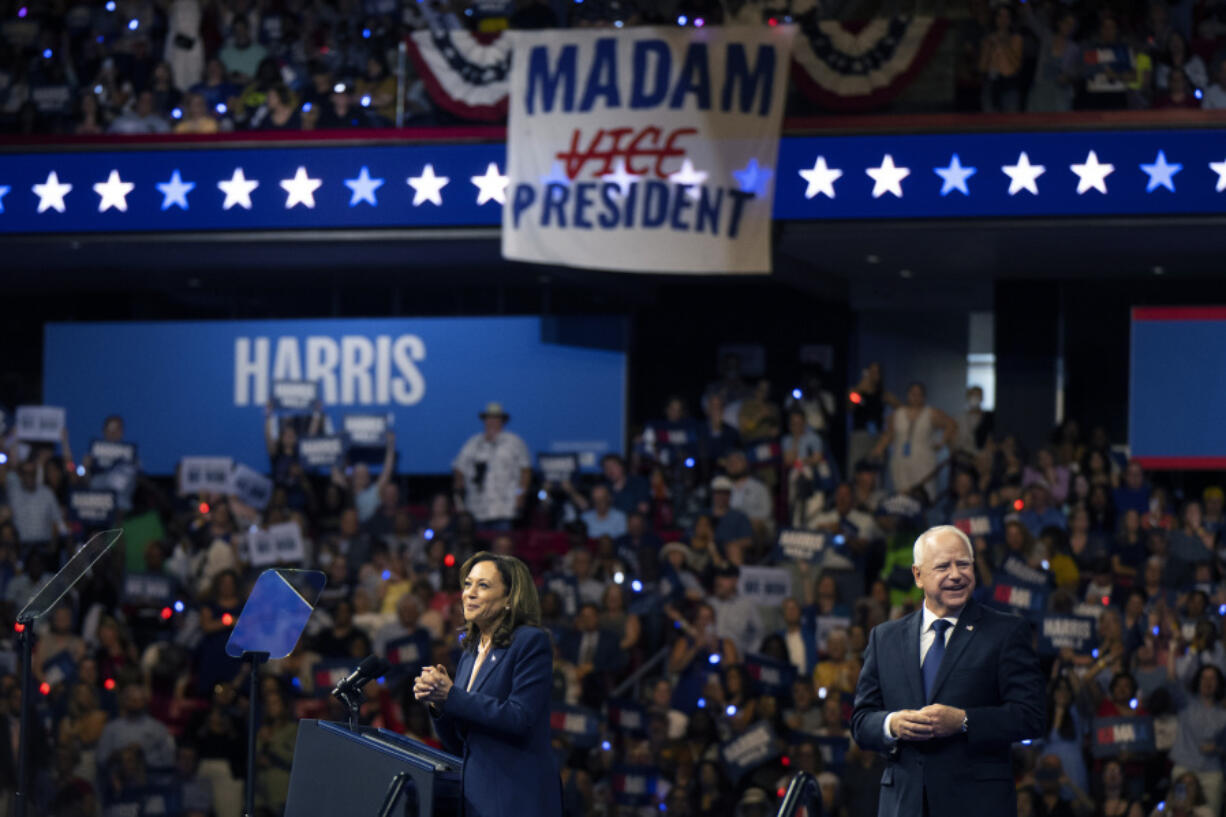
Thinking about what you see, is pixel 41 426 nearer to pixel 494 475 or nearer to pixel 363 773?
pixel 494 475

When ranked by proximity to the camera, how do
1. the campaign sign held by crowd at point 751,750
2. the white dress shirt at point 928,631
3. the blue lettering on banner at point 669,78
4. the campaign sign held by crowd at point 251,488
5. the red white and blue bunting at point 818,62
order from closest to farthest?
the white dress shirt at point 928,631, the campaign sign held by crowd at point 751,750, the blue lettering on banner at point 669,78, the red white and blue bunting at point 818,62, the campaign sign held by crowd at point 251,488

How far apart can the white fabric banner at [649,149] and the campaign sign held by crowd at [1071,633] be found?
2.94 m

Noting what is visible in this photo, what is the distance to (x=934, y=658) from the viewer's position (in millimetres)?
4680

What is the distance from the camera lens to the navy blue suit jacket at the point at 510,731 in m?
4.73

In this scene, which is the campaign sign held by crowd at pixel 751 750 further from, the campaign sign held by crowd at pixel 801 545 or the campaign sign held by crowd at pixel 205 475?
the campaign sign held by crowd at pixel 205 475

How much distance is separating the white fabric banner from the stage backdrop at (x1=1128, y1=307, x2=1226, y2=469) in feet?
12.3

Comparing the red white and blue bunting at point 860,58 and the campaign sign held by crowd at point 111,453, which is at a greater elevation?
the red white and blue bunting at point 860,58

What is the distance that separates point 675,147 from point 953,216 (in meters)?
2.20

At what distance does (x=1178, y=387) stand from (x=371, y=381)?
757 centimetres

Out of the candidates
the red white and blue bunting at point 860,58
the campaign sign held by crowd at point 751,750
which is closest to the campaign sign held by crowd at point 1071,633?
the campaign sign held by crowd at point 751,750

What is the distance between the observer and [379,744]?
15.7ft

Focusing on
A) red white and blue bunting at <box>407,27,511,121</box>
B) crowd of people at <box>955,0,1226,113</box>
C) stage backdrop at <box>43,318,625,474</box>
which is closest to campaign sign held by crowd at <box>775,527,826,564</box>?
crowd of people at <box>955,0,1226,113</box>

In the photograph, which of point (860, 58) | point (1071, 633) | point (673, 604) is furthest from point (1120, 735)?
point (860, 58)

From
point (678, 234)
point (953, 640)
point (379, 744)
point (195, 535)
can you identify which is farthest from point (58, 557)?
point (953, 640)
